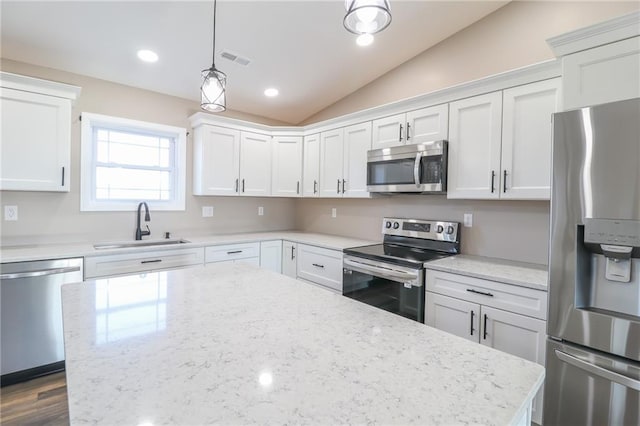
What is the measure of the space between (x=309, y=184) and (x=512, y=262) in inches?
89.8

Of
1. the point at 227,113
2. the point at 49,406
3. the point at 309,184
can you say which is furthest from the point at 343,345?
the point at 227,113

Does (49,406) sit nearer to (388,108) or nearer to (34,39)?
(34,39)

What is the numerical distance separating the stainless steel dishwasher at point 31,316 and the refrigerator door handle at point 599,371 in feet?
10.5

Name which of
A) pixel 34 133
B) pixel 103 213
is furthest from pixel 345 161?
pixel 34 133

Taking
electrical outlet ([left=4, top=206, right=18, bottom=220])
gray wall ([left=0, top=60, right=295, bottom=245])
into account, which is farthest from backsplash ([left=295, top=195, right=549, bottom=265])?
electrical outlet ([left=4, top=206, right=18, bottom=220])

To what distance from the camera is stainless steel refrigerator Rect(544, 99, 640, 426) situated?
1.33 m

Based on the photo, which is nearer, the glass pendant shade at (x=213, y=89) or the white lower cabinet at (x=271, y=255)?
the glass pendant shade at (x=213, y=89)

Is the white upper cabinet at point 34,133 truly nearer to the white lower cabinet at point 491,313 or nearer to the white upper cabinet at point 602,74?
the white lower cabinet at point 491,313

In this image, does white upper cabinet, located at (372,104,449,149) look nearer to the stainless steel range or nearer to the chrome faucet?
the stainless steel range

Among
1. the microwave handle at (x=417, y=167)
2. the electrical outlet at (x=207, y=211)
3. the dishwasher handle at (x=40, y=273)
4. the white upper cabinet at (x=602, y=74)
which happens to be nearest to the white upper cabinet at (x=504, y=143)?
the microwave handle at (x=417, y=167)

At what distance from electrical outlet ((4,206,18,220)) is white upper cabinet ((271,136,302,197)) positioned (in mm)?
2389

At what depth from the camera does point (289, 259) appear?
3605 millimetres

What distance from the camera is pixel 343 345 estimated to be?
935mm

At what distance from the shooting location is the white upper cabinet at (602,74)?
151 cm
